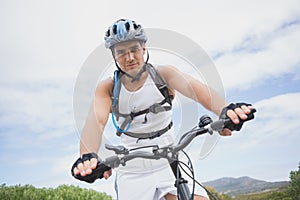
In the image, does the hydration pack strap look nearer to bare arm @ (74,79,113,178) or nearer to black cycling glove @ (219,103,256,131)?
bare arm @ (74,79,113,178)

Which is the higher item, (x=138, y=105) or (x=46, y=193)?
(x=46, y=193)

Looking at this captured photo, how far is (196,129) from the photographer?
1.81 m

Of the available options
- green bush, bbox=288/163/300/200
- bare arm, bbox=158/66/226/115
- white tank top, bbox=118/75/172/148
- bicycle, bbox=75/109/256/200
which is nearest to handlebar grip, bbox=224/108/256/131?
bicycle, bbox=75/109/256/200

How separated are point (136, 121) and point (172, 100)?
0.23 metres

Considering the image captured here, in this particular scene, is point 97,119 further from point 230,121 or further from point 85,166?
point 230,121

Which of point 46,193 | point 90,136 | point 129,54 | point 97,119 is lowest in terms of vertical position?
point 90,136

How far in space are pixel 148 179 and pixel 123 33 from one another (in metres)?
0.83

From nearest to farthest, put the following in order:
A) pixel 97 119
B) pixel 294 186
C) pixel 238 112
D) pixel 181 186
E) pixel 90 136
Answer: pixel 238 112 < pixel 181 186 < pixel 90 136 < pixel 97 119 < pixel 294 186

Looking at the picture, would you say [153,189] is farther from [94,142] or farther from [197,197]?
[94,142]

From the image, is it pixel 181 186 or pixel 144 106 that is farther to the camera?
pixel 144 106

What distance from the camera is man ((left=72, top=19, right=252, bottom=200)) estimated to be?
2.26 m

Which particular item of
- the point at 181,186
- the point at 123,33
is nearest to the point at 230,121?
the point at 181,186

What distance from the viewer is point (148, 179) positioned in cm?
236

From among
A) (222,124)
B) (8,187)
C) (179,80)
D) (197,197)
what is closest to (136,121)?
(179,80)
